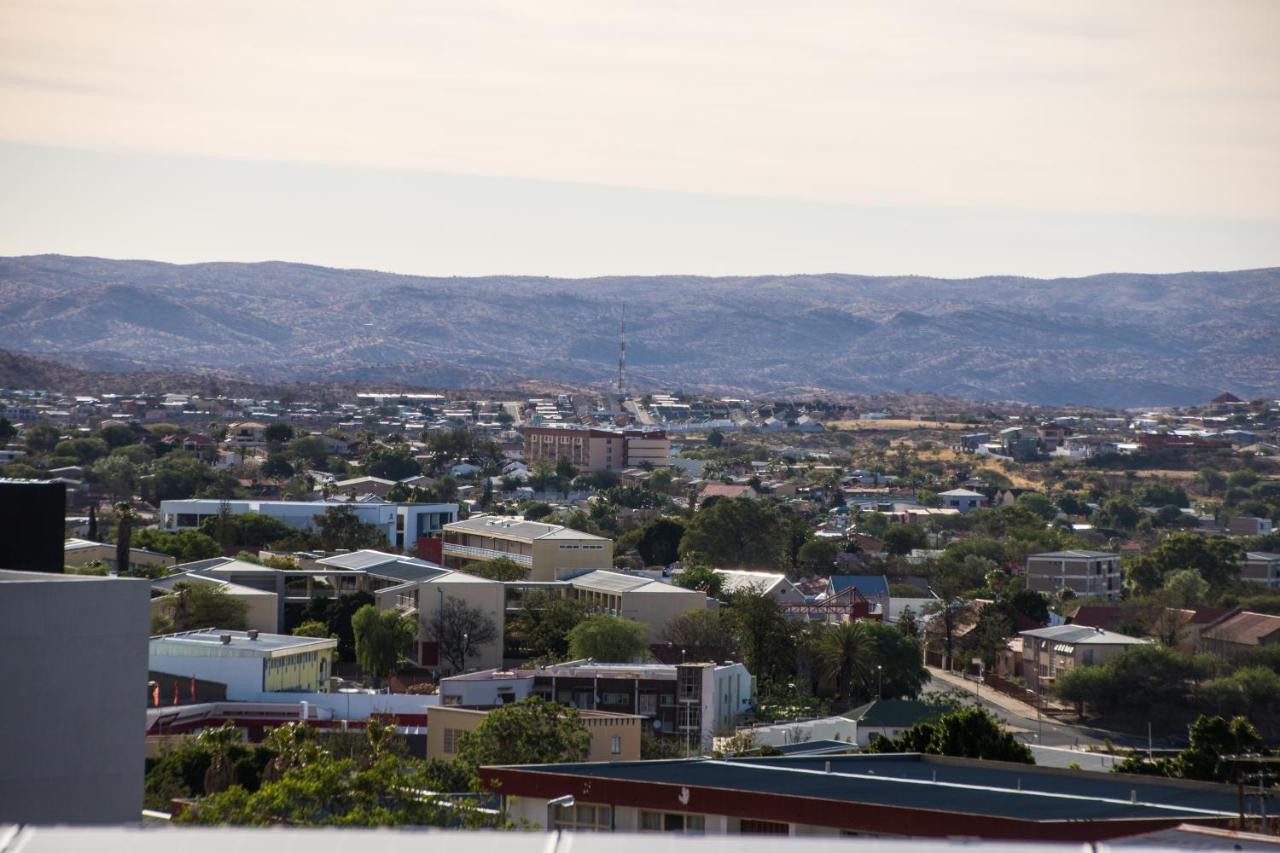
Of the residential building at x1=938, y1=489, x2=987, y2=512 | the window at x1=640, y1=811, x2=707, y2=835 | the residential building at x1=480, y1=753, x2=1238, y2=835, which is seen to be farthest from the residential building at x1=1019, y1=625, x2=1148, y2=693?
the residential building at x1=938, y1=489, x2=987, y2=512

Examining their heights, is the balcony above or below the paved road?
above

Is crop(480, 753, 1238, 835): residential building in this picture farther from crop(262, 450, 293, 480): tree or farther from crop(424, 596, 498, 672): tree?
crop(262, 450, 293, 480): tree

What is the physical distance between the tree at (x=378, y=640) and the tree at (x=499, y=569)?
10713mm

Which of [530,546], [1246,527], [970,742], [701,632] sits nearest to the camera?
[970,742]

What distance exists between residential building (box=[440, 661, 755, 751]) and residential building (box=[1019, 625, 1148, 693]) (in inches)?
589

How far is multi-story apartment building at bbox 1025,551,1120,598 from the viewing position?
75625mm

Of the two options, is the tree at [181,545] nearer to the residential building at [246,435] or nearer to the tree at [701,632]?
the tree at [701,632]

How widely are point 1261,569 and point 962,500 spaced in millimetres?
29841

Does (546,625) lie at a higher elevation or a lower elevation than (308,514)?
lower

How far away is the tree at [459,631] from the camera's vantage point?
170ft

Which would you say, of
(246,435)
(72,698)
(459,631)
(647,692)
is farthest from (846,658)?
(246,435)

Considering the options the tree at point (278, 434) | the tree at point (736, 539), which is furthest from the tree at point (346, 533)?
the tree at point (278, 434)

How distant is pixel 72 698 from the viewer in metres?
17.5

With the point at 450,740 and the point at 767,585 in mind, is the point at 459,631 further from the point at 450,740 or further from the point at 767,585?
the point at 450,740
